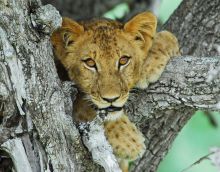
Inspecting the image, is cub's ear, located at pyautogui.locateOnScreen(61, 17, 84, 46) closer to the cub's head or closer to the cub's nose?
the cub's head

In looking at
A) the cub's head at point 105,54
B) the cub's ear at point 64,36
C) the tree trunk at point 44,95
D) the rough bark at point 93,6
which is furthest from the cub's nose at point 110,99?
the rough bark at point 93,6

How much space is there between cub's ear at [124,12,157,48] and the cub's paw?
1.26 feet

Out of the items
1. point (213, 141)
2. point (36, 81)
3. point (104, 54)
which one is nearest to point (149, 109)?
point (104, 54)

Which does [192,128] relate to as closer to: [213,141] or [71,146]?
[213,141]

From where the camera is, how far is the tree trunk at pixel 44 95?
2.67 m

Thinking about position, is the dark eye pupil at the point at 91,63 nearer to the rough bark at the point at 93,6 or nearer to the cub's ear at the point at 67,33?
the cub's ear at the point at 67,33

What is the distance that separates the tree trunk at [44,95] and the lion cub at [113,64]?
0.28 ft

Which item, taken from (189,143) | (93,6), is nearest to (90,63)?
(93,6)

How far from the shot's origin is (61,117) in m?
2.83

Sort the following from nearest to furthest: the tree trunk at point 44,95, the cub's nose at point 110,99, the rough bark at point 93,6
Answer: the tree trunk at point 44,95 → the cub's nose at point 110,99 → the rough bark at point 93,6

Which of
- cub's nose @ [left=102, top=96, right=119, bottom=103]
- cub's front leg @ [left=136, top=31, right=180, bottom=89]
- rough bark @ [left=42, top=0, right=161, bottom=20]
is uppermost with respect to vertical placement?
cub's front leg @ [left=136, top=31, right=180, bottom=89]

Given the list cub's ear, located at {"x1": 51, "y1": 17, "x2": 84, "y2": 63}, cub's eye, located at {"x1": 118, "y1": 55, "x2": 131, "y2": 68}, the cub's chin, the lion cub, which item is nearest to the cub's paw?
the lion cub

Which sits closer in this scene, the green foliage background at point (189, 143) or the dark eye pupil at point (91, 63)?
the dark eye pupil at point (91, 63)

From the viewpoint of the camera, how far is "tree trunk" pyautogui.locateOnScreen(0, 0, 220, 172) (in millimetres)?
2674
